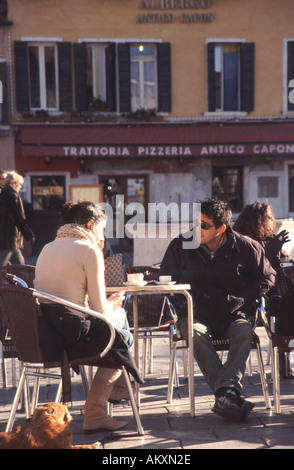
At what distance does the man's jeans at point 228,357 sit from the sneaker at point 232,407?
0.19 ft

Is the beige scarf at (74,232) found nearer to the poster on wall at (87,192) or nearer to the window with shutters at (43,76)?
the poster on wall at (87,192)

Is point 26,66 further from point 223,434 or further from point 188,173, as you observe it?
point 223,434

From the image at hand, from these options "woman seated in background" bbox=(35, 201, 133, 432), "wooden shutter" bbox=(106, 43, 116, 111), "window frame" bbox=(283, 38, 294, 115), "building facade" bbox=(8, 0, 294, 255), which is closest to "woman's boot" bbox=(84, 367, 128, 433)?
"woman seated in background" bbox=(35, 201, 133, 432)

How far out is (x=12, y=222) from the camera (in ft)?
30.3

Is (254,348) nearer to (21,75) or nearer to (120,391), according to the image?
(120,391)

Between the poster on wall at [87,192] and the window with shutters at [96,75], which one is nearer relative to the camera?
the poster on wall at [87,192]

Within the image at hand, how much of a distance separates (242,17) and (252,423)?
56.7 feet

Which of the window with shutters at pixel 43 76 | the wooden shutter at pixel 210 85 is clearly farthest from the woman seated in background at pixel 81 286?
the wooden shutter at pixel 210 85

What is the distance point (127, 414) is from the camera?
4828 millimetres

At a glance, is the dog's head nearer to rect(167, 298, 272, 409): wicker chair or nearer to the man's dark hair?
rect(167, 298, 272, 409): wicker chair

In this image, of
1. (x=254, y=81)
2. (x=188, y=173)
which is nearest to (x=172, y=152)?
(x=188, y=173)

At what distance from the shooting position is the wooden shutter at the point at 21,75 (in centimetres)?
1917

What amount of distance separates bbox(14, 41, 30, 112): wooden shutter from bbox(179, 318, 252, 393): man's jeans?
15.3 m

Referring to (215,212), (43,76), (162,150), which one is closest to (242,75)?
(162,150)
